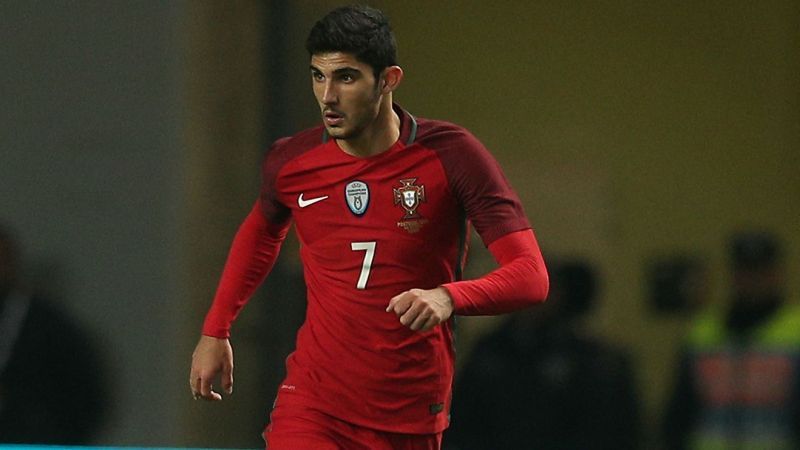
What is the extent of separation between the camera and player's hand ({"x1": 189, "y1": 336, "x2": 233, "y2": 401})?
16.6ft

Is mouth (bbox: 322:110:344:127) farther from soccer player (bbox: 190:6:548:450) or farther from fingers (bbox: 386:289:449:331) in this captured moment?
fingers (bbox: 386:289:449:331)

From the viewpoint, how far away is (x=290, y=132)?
952 cm

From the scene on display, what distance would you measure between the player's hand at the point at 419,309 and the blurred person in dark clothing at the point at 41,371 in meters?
4.68

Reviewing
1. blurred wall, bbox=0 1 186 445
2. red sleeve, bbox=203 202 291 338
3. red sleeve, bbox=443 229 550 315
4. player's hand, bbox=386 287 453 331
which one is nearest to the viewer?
player's hand, bbox=386 287 453 331

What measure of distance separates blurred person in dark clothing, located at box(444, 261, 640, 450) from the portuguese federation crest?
10.8ft

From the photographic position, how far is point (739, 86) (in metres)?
10.3

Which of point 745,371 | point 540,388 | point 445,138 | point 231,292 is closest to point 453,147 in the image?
point 445,138

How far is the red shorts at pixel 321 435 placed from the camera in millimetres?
4910

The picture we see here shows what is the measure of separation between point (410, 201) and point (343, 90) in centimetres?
31

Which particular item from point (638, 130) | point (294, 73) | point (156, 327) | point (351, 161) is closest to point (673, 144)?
point (638, 130)

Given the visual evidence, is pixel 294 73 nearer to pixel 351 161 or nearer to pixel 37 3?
pixel 37 3

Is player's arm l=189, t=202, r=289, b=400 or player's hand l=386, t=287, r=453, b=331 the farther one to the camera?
player's arm l=189, t=202, r=289, b=400

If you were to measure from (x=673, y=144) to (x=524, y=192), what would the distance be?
812 millimetres

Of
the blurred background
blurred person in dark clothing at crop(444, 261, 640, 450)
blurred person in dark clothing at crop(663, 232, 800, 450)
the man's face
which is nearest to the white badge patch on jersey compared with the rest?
the man's face
